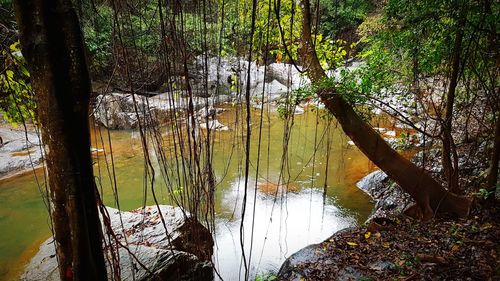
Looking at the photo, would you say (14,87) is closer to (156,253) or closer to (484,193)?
(156,253)

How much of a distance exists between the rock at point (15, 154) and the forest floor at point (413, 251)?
4.80 m

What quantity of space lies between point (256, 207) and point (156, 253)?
2.30m

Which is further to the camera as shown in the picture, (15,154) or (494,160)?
(15,154)

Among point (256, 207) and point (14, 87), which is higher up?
point (14, 87)

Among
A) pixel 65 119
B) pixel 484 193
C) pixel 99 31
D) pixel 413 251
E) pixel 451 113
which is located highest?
pixel 99 31

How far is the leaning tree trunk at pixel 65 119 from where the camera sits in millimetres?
833

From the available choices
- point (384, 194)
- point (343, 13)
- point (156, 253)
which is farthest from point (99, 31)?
point (343, 13)

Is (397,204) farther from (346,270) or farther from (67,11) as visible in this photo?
(67,11)

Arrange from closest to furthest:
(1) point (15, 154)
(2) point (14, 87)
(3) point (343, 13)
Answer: (2) point (14, 87)
(1) point (15, 154)
(3) point (343, 13)

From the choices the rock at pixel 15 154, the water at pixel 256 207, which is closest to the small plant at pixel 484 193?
the water at pixel 256 207

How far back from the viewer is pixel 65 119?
2.88 ft

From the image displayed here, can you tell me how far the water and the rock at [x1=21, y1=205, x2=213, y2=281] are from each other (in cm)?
33

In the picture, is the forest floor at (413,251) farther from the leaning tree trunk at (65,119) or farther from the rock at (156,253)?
the leaning tree trunk at (65,119)

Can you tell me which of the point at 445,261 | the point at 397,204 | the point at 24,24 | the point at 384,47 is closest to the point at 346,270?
the point at 445,261
